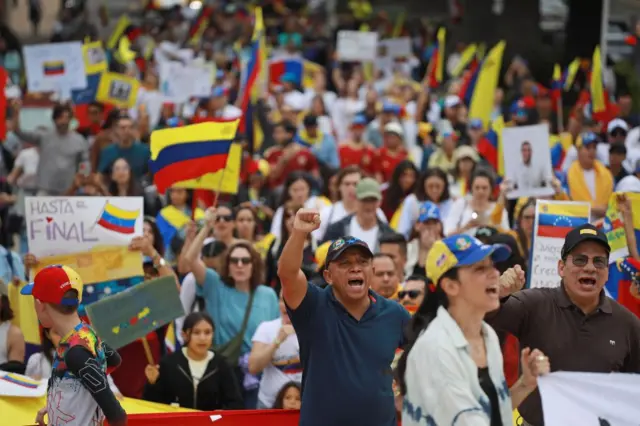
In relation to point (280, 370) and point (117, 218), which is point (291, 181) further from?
point (280, 370)

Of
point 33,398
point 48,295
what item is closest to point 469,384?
point 48,295

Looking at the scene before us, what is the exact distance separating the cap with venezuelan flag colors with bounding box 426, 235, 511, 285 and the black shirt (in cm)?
48

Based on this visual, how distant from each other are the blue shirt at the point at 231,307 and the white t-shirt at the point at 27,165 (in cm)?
635

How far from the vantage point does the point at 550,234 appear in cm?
1043

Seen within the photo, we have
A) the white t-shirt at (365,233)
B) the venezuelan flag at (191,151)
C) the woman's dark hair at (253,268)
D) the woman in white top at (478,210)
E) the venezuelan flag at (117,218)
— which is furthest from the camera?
the woman in white top at (478,210)

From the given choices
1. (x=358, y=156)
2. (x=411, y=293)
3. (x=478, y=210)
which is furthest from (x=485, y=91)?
(x=411, y=293)

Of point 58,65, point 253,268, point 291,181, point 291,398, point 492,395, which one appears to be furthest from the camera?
point 58,65

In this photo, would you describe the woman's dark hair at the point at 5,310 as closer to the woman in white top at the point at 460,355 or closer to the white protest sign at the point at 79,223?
the white protest sign at the point at 79,223

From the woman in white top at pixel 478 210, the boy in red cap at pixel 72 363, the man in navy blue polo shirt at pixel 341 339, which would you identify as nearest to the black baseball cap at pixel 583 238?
the man in navy blue polo shirt at pixel 341 339

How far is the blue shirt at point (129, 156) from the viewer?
1584cm

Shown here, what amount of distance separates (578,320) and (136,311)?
143 inches

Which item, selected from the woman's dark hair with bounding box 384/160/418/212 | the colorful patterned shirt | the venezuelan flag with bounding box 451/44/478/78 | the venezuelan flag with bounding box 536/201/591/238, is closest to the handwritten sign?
the colorful patterned shirt

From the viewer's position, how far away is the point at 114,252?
1047 cm

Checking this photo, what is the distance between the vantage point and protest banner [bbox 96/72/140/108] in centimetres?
1859
